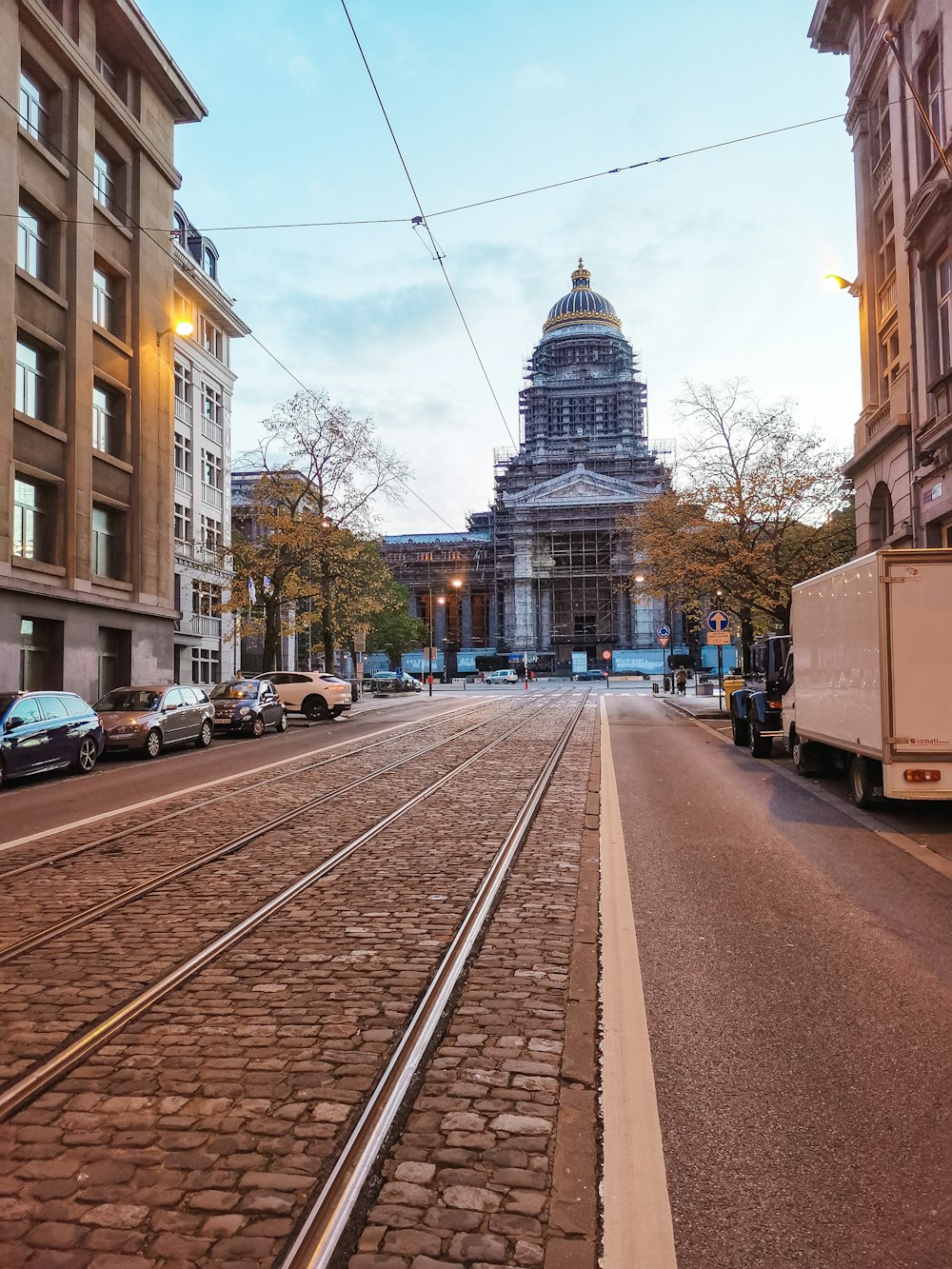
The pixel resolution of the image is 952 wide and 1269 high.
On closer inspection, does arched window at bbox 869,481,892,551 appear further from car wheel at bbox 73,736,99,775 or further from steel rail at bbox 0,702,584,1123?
steel rail at bbox 0,702,584,1123

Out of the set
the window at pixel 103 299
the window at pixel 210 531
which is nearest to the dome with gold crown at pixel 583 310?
the window at pixel 210 531

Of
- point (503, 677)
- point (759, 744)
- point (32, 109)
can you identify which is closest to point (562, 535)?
point (503, 677)

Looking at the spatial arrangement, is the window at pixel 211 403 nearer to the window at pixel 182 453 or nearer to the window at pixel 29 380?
the window at pixel 182 453

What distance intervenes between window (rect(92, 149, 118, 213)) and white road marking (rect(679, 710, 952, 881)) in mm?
25110

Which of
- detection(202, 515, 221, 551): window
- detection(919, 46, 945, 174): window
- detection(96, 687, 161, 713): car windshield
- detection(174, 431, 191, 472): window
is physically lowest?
detection(96, 687, 161, 713): car windshield

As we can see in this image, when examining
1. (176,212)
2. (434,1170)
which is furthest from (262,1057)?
(176,212)

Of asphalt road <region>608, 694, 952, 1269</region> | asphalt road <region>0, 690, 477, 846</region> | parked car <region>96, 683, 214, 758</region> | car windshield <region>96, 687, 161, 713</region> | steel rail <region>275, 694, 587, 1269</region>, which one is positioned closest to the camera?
steel rail <region>275, 694, 587, 1269</region>

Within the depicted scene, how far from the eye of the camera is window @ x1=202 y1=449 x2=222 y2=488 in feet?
149

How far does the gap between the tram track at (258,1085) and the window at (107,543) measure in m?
23.1

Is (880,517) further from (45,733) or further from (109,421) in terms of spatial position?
(109,421)

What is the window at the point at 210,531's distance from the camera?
43.3 meters

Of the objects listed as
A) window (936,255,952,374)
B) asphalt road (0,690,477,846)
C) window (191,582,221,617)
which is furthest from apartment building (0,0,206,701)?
window (936,255,952,374)

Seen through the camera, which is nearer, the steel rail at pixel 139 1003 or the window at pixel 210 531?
the steel rail at pixel 139 1003

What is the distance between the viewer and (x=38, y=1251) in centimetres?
272
